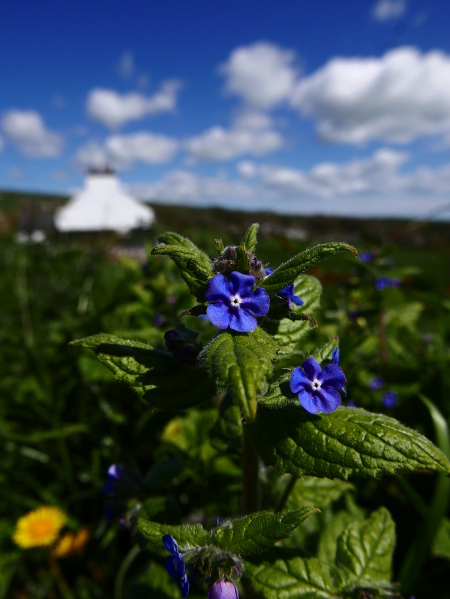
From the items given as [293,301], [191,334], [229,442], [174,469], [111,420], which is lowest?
[111,420]

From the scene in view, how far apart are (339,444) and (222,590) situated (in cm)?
49

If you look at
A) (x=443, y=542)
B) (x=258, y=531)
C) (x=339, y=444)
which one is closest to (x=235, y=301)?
(x=339, y=444)

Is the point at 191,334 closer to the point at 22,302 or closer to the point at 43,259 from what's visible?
the point at 22,302

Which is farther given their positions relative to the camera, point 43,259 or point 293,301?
point 43,259

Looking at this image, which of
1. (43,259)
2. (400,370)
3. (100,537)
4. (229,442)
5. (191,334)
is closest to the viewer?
(191,334)

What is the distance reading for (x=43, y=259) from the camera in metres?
6.70

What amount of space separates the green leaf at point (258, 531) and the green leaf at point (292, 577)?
329 millimetres

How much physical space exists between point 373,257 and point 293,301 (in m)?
2.23

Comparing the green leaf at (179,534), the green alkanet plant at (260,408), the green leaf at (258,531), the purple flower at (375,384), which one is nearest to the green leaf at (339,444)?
the green alkanet plant at (260,408)

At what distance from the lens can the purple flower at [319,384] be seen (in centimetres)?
118

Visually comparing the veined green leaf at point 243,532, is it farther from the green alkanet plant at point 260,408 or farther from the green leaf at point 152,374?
the green leaf at point 152,374

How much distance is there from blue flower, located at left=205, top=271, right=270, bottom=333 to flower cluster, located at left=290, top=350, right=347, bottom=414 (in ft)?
0.62

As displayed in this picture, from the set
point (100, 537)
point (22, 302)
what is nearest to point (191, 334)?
point (100, 537)

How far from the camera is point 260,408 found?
1374 mm
